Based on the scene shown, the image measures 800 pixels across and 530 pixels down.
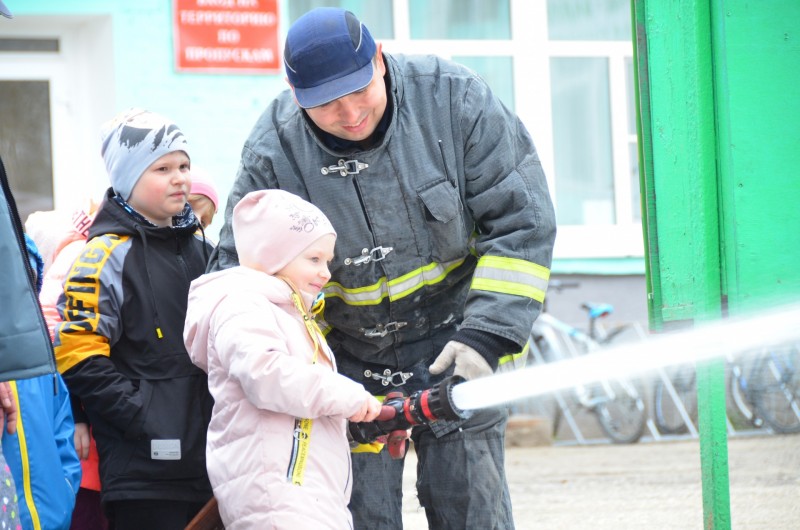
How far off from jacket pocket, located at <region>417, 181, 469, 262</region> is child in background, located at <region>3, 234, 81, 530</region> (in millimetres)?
1124

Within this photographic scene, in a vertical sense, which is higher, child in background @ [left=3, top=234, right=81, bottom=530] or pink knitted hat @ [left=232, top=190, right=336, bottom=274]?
pink knitted hat @ [left=232, top=190, right=336, bottom=274]

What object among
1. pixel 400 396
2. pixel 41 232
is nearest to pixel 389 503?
pixel 400 396

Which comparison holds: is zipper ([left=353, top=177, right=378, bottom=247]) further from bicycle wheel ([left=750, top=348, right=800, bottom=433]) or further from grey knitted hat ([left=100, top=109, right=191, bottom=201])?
bicycle wheel ([left=750, top=348, right=800, bottom=433])

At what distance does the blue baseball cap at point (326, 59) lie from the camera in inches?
119

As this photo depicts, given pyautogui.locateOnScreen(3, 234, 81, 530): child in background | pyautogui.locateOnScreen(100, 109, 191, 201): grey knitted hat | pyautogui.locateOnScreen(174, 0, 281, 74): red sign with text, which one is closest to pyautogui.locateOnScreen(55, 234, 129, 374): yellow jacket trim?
pyautogui.locateOnScreen(3, 234, 81, 530): child in background

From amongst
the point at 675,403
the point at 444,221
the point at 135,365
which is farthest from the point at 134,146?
the point at 675,403

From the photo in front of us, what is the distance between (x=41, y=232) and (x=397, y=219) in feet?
5.25

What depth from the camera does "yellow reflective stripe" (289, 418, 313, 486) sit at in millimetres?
2830

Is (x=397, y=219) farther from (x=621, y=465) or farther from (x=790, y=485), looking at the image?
(x=621, y=465)

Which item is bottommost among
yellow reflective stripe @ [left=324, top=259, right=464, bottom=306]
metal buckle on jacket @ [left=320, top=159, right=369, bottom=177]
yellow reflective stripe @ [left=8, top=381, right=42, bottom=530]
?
yellow reflective stripe @ [left=8, top=381, right=42, bottom=530]

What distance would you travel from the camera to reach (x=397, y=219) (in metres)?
3.24

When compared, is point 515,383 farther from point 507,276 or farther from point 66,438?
point 66,438

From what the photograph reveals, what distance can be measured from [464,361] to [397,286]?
0.34 meters

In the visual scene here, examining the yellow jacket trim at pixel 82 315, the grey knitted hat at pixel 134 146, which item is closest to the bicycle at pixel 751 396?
the grey knitted hat at pixel 134 146
